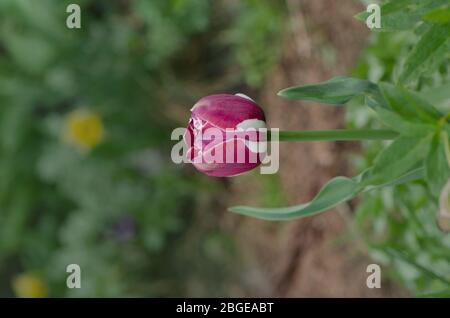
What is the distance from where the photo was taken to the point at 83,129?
192cm

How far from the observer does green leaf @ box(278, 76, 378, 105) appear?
0.63 meters

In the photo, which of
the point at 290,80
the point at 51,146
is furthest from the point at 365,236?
the point at 51,146

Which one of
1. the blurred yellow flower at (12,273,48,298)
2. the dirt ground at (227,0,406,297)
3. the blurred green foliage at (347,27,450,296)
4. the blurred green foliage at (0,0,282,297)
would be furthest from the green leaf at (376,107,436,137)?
the blurred yellow flower at (12,273,48,298)

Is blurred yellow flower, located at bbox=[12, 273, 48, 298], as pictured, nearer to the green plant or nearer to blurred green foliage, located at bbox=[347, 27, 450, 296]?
blurred green foliage, located at bbox=[347, 27, 450, 296]

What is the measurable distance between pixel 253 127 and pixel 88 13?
5.03 ft

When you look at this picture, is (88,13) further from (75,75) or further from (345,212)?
(345,212)

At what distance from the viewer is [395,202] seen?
1081 mm

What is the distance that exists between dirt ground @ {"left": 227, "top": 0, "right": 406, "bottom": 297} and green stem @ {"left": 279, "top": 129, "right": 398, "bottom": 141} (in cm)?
75

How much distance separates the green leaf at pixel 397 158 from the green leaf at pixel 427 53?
8cm

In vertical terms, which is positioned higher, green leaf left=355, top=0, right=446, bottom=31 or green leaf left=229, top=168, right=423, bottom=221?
green leaf left=355, top=0, right=446, bottom=31

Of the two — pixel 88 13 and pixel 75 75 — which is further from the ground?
pixel 88 13

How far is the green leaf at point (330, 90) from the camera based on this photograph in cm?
63

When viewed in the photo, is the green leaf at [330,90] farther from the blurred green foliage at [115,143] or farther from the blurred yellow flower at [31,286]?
the blurred yellow flower at [31,286]

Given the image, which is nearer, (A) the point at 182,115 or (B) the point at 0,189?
(A) the point at 182,115
